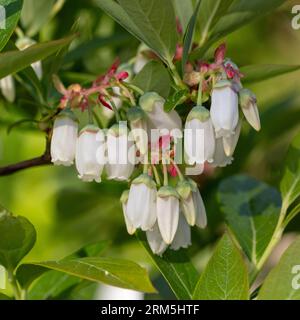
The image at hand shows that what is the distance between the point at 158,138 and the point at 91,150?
0.11 m

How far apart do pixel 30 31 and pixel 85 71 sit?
0.18 meters

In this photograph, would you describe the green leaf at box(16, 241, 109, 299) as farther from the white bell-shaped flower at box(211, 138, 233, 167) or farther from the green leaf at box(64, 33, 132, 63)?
the green leaf at box(64, 33, 132, 63)

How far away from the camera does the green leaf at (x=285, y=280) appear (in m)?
1.28

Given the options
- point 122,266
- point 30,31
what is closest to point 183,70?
point 122,266

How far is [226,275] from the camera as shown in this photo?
1293mm

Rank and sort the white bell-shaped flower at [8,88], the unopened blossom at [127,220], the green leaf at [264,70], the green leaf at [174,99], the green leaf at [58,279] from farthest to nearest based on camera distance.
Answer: the white bell-shaped flower at [8,88] < the green leaf at [58,279] < the green leaf at [264,70] < the unopened blossom at [127,220] < the green leaf at [174,99]

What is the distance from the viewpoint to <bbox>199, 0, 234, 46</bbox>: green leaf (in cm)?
136

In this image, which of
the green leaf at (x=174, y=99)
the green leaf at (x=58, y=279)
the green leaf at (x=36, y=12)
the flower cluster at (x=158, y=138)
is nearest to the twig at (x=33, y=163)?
the flower cluster at (x=158, y=138)

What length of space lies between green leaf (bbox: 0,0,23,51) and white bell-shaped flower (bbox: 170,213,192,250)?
419 millimetres

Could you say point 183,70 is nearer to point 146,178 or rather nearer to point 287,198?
point 146,178

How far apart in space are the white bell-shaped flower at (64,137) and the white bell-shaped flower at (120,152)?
0.26ft

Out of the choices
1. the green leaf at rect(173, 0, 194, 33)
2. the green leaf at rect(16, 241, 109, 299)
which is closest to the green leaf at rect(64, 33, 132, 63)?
the green leaf at rect(173, 0, 194, 33)

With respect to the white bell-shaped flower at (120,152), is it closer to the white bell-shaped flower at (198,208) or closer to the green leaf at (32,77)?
the white bell-shaped flower at (198,208)

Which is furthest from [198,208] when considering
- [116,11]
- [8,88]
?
[8,88]
